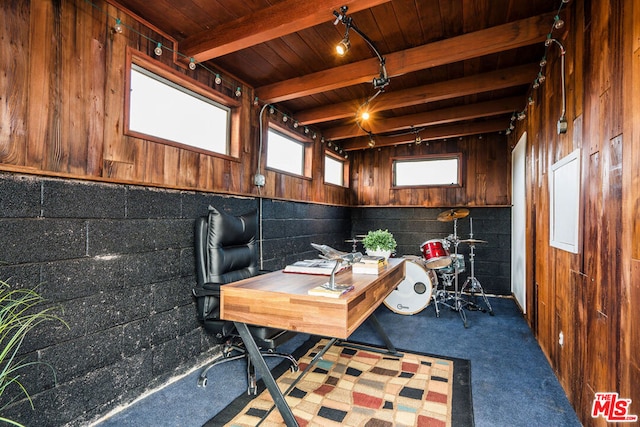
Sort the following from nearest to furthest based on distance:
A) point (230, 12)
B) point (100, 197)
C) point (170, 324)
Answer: point (100, 197) < point (230, 12) < point (170, 324)

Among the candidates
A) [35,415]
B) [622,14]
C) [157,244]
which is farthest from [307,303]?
[622,14]

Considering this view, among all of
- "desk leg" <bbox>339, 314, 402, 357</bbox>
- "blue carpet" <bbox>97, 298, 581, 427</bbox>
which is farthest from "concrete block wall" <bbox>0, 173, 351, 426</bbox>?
"desk leg" <bbox>339, 314, 402, 357</bbox>

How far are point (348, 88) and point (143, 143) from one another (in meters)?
2.03

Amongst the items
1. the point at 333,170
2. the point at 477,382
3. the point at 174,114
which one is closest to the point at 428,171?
the point at 333,170

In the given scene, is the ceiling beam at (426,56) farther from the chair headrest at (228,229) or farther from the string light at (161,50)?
the chair headrest at (228,229)

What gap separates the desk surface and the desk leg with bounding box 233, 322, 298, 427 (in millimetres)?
124

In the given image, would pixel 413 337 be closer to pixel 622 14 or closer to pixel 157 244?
pixel 157 244

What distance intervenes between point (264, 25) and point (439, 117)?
257 cm

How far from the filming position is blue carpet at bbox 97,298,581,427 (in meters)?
1.82

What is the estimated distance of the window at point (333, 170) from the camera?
482 centimetres

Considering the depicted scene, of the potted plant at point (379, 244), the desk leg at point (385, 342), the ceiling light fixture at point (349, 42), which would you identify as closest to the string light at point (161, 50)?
the ceiling light fixture at point (349, 42)

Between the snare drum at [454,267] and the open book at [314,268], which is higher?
the open book at [314,268]

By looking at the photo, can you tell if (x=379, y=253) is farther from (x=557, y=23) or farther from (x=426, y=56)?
(x=557, y=23)

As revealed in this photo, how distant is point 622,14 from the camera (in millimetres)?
1329
